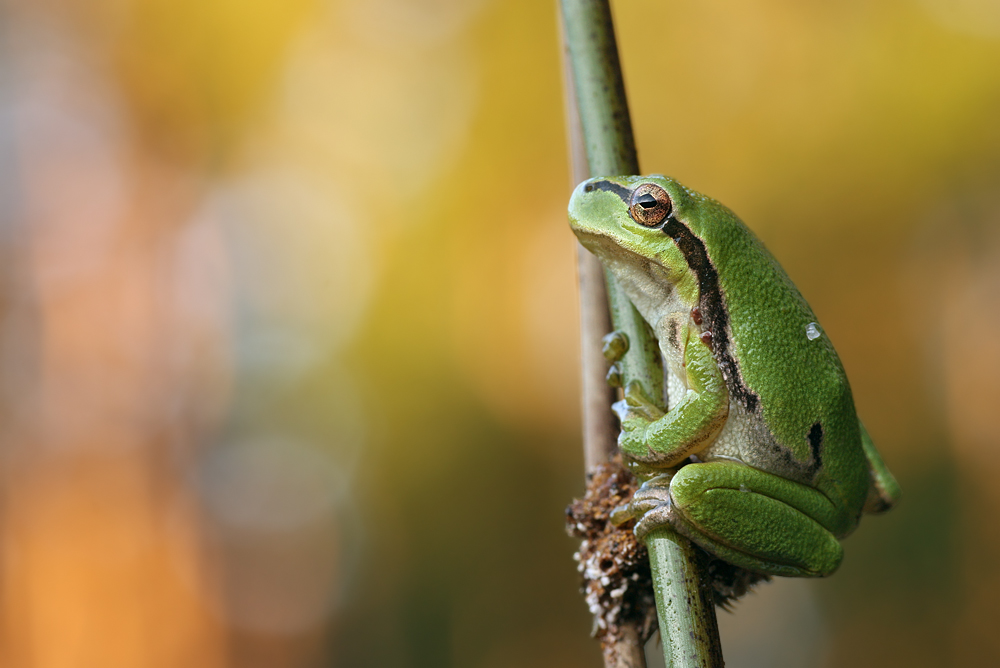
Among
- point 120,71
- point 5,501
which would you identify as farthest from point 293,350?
point 120,71

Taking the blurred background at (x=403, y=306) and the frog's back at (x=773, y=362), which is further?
the blurred background at (x=403, y=306)

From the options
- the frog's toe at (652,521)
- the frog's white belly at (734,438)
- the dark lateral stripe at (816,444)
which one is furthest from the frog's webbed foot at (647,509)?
the dark lateral stripe at (816,444)

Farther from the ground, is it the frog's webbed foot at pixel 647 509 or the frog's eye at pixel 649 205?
the frog's eye at pixel 649 205

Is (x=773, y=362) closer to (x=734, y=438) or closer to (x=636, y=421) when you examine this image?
(x=734, y=438)

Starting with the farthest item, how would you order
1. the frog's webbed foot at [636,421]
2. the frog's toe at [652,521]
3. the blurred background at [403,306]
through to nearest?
1. the blurred background at [403,306]
2. the frog's webbed foot at [636,421]
3. the frog's toe at [652,521]

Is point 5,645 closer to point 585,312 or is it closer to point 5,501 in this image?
point 5,501

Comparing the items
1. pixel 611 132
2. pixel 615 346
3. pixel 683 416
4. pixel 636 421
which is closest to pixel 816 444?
pixel 683 416

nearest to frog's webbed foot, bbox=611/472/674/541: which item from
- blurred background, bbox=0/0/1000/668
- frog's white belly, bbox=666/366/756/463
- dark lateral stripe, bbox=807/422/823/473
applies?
frog's white belly, bbox=666/366/756/463

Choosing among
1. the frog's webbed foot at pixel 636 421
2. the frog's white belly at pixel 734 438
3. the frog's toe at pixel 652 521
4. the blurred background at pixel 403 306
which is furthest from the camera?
the blurred background at pixel 403 306

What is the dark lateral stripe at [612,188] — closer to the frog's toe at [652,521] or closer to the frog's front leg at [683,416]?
the frog's front leg at [683,416]
